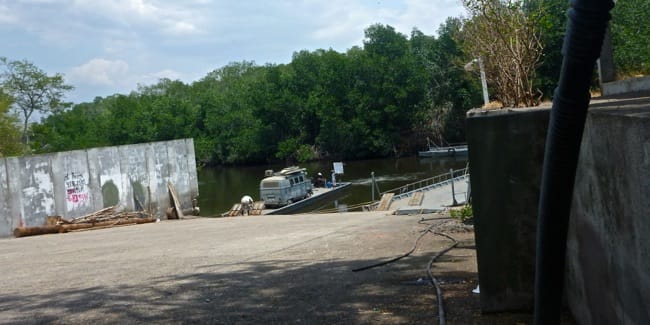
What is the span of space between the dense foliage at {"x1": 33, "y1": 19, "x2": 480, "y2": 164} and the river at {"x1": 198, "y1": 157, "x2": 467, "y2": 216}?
3.06m

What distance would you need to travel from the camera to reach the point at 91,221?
22031mm

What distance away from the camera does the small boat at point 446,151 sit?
209ft

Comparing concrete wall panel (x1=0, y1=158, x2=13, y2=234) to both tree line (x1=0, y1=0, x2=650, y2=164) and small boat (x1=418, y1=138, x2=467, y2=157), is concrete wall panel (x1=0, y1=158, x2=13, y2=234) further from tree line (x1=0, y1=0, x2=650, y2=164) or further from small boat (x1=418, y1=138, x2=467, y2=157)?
small boat (x1=418, y1=138, x2=467, y2=157)

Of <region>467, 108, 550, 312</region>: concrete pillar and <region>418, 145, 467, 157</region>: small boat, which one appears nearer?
<region>467, 108, 550, 312</region>: concrete pillar

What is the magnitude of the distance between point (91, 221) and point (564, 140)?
2190cm

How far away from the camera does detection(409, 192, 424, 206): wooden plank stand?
26.8 meters

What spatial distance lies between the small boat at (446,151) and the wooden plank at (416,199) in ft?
113

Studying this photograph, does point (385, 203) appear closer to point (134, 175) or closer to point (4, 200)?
point (134, 175)

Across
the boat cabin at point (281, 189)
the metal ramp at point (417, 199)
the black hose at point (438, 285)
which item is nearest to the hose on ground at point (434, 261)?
the black hose at point (438, 285)

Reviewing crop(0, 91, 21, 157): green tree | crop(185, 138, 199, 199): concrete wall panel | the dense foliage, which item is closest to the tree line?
the dense foliage

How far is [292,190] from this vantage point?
35.1 meters

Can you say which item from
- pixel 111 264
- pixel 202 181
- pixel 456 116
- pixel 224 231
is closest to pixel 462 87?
pixel 456 116

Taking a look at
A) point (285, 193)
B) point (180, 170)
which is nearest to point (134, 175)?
point (180, 170)

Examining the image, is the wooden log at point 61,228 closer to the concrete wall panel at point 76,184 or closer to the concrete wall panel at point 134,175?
the concrete wall panel at point 76,184
